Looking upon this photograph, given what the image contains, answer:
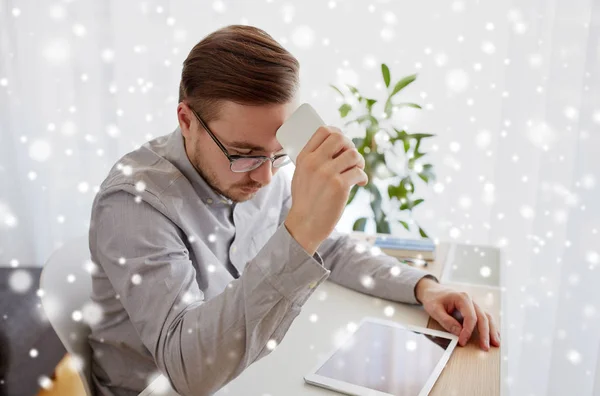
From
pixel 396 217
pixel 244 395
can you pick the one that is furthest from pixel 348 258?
pixel 396 217

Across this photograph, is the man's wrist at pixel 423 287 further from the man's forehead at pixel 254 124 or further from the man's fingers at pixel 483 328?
the man's forehead at pixel 254 124

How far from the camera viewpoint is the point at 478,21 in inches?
86.4

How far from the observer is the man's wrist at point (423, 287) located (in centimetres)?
120

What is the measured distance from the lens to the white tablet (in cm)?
90

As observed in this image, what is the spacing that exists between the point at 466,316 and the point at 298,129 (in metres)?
0.52

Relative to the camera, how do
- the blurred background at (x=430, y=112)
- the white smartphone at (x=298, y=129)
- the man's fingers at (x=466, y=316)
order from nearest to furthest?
the white smartphone at (x=298, y=129)
the man's fingers at (x=466, y=316)
the blurred background at (x=430, y=112)

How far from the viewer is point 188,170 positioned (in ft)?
3.78

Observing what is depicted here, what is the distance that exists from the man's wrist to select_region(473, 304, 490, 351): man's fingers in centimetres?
12

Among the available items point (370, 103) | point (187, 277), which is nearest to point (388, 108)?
point (370, 103)

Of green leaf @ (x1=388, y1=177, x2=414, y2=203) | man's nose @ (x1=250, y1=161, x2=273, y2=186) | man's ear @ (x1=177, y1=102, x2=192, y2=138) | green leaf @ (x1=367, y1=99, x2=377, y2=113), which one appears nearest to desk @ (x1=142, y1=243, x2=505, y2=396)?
man's nose @ (x1=250, y1=161, x2=273, y2=186)

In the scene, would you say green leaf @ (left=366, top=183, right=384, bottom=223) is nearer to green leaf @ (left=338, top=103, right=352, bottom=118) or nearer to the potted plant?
the potted plant

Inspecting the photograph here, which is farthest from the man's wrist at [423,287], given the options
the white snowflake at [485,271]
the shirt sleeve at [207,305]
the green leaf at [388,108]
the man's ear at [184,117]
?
the green leaf at [388,108]

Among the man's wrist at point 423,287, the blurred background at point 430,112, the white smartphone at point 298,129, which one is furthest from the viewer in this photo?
the blurred background at point 430,112

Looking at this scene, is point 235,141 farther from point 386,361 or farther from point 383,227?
point 383,227
